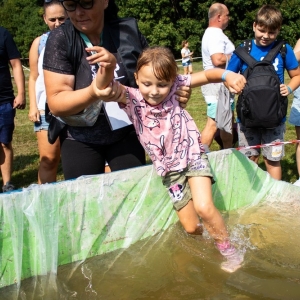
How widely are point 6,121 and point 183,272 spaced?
2868mm

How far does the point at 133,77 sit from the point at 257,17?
173cm

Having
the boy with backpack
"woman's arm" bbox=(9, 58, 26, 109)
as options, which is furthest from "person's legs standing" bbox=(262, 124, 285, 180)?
"woman's arm" bbox=(9, 58, 26, 109)

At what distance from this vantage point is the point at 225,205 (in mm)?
3752

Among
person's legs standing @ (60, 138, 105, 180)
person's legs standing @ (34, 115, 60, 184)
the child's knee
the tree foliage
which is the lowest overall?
the child's knee

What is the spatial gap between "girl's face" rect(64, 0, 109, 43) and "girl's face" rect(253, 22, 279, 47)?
5.95ft

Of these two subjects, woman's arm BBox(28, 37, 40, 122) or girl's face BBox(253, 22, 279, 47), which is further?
woman's arm BBox(28, 37, 40, 122)

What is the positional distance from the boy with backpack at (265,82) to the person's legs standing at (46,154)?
1.65m

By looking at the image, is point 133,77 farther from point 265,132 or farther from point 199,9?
point 199,9

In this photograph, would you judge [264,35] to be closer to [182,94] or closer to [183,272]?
[182,94]

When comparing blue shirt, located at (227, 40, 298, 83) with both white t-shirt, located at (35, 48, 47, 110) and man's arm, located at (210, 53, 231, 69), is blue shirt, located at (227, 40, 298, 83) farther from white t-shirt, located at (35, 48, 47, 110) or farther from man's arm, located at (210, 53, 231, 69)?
white t-shirt, located at (35, 48, 47, 110)

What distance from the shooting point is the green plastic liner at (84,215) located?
109 inches

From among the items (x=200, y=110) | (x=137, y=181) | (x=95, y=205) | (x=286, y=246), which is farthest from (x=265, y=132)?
(x=200, y=110)

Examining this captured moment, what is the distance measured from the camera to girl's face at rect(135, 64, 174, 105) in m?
2.72

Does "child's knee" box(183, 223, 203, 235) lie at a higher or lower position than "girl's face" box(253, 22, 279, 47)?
lower
